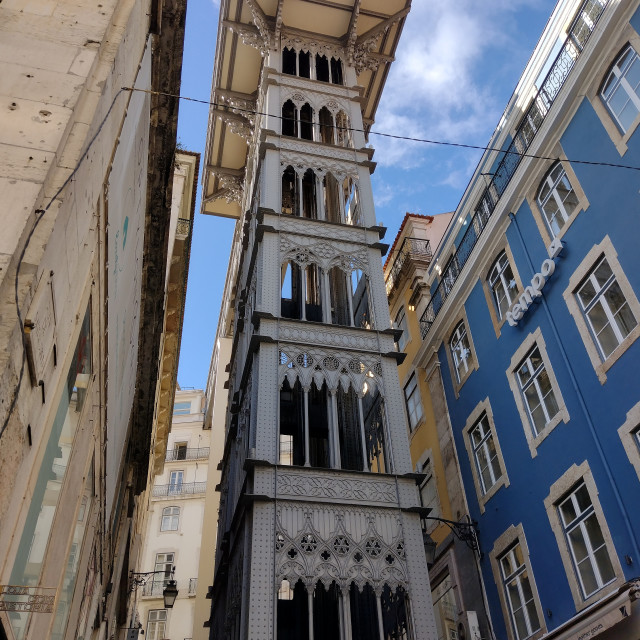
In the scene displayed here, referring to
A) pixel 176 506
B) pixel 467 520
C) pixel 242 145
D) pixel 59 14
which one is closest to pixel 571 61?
pixel 467 520

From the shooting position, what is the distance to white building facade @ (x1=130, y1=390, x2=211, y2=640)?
1449 inches

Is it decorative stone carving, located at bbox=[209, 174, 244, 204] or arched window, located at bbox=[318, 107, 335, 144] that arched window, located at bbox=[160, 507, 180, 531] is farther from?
arched window, located at bbox=[318, 107, 335, 144]

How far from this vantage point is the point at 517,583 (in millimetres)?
13367

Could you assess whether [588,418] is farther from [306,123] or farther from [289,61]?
[289,61]

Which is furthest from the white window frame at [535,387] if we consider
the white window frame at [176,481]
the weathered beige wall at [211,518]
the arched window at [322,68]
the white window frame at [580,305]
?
the white window frame at [176,481]

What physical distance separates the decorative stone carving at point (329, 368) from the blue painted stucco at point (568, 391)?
3193 mm

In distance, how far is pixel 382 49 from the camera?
25844mm

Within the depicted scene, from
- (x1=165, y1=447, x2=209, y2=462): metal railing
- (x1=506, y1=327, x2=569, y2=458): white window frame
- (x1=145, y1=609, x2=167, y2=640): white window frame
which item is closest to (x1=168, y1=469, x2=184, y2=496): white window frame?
(x1=165, y1=447, x2=209, y2=462): metal railing

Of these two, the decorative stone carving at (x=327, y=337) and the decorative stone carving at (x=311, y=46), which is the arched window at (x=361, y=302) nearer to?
the decorative stone carving at (x=327, y=337)

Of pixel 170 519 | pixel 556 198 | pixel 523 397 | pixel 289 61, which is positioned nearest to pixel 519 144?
pixel 556 198

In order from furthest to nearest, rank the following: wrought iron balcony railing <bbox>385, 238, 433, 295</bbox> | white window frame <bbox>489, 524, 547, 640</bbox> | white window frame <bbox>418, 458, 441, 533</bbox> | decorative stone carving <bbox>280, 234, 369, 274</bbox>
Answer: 1. wrought iron balcony railing <bbox>385, 238, 433, 295</bbox>
2. white window frame <bbox>418, 458, 441, 533</bbox>
3. decorative stone carving <bbox>280, 234, 369, 274</bbox>
4. white window frame <bbox>489, 524, 547, 640</bbox>

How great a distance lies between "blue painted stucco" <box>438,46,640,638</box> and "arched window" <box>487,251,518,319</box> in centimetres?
A: 46

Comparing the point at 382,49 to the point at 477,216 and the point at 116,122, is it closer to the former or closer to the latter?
the point at 477,216

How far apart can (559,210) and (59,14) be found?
10701mm
